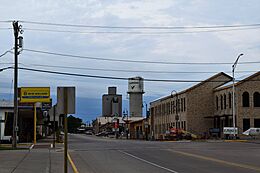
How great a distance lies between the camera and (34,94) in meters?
52.0

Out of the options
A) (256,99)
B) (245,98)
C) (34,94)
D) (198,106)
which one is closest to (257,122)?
(256,99)

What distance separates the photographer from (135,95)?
131m

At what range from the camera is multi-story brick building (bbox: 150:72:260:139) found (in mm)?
66500

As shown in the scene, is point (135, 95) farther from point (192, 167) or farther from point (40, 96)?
point (192, 167)

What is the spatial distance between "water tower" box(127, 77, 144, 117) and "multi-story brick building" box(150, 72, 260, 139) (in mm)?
43078

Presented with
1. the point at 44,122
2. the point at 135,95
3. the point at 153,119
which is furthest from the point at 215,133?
the point at 135,95

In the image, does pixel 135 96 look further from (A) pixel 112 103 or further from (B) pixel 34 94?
(B) pixel 34 94

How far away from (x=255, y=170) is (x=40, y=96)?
35209 millimetres

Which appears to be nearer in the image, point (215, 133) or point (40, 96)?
point (40, 96)

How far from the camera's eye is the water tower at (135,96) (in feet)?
419

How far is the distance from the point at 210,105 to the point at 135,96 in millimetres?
57886

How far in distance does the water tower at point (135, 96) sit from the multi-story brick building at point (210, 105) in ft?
141

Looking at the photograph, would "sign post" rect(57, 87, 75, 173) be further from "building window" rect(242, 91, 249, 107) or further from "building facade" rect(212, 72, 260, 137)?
"building window" rect(242, 91, 249, 107)

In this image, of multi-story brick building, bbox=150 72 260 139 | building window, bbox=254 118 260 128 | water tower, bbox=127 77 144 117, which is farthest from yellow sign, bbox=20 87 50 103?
water tower, bbox=127 77 144 117
